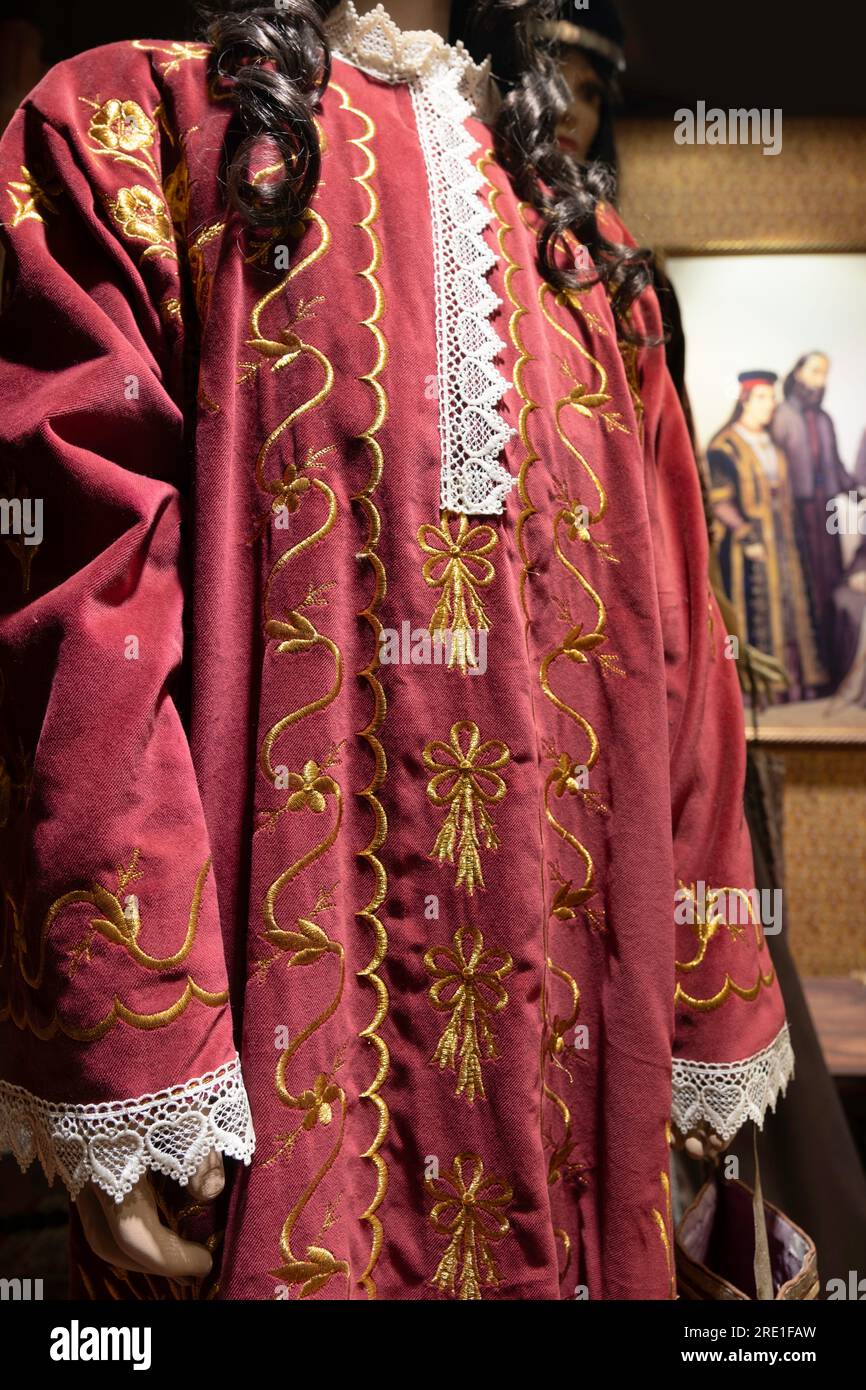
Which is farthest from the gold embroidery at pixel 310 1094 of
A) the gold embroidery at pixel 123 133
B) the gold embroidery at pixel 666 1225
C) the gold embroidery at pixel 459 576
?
the gold embroidery at pixel 123 133

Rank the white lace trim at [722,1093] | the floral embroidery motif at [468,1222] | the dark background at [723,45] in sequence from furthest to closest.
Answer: the dark background at [723,45]
the white lace trim at [722,1093]
the floral embroidery motif at [468,1222]

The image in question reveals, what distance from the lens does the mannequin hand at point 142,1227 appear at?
2.03 ft

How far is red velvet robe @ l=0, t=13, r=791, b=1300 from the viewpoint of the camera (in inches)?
24.8

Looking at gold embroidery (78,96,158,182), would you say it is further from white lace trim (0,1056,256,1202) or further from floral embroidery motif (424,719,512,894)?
white lace trim (0,1056,256,1202)

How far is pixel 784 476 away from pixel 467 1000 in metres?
1.11

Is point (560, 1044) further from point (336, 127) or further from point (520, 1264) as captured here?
point (336, 127)

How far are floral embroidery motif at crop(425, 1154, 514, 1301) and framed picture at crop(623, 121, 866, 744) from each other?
89cm

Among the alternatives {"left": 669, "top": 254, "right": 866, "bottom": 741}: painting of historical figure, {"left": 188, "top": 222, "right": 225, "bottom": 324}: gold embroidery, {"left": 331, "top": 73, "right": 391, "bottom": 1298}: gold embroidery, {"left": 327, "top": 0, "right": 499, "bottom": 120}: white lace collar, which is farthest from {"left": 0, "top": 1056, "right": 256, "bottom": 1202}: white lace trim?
{"left": 669, "top": 254, "right": 866, "bottom": 741}: painting of historical figure

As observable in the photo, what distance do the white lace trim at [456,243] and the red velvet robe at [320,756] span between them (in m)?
0.02

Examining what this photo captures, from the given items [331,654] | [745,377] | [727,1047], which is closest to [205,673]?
[331,654]

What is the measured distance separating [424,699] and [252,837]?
0.53ft

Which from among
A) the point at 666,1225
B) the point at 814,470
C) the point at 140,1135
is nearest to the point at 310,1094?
the point at 140,1135

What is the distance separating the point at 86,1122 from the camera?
0.59 metres

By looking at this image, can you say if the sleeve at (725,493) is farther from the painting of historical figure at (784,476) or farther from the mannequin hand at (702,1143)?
the mannequin hand at (702,1143)
